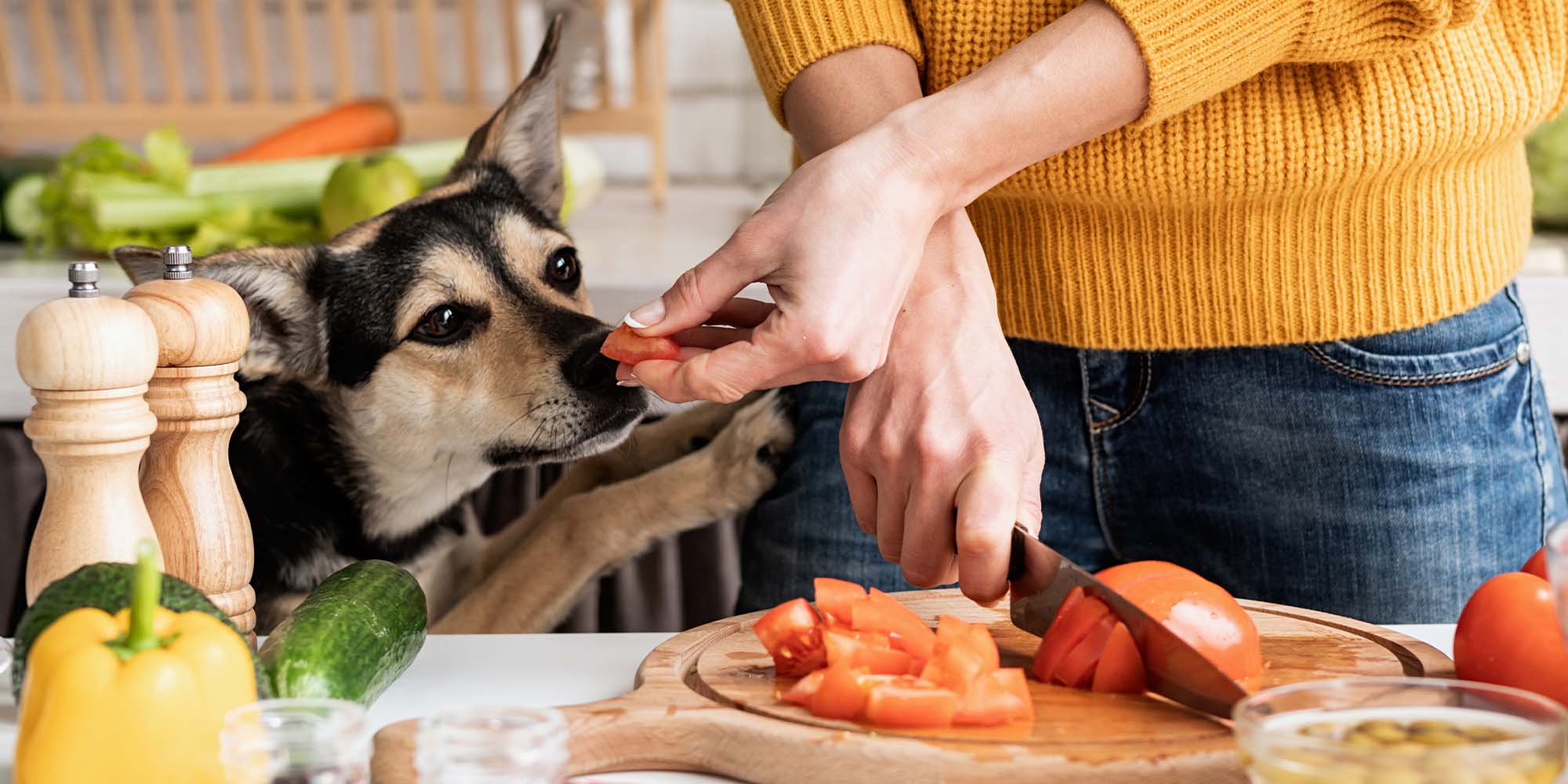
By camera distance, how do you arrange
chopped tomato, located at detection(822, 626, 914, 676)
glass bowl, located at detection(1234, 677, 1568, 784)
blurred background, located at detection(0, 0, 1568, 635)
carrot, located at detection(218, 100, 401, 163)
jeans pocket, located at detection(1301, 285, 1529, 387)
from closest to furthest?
glass bowl, located at detection(1234, 677, 1568, 784) < chopped tomato, located at detection(822, 626, 914, 676) < jeans pocket, located at detection(1301, 285, 1529, 387) < blurred background, located at detection(0, 0, 1568, 635) < carrot, located at detection(218, 100, 401, 163)

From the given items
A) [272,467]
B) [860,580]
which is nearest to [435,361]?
[272,467]

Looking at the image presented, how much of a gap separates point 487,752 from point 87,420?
11.8 inches

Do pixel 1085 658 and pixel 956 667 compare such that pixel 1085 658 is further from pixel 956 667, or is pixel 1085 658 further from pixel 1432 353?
pixel 1432 353

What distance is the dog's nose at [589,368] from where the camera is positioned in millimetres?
1395

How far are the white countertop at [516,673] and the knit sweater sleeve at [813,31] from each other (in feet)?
1.38

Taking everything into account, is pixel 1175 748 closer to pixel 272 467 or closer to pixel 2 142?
pixel 272 467

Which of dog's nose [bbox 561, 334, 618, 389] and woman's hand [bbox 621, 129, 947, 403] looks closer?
woman's hand [bbox 621, 129, 947, 403]

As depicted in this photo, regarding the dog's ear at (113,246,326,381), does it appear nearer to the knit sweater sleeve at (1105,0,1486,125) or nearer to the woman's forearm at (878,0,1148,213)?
the woman's forearm at (878,0,1148,213)

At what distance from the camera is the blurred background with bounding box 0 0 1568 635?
186 centimetres

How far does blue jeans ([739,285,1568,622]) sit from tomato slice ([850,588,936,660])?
0.40 metres

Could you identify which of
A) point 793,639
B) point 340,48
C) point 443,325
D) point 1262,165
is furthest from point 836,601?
point 340,48

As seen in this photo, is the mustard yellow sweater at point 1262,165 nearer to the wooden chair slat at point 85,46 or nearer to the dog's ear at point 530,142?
the dog's ear at point 530,142

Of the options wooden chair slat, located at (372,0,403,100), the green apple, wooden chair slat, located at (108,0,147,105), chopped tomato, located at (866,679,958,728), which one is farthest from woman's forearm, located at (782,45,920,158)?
wooden chair slat, located at (108,0,147,105)

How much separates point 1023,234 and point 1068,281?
56mm
